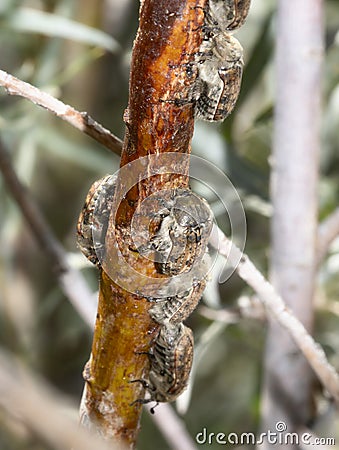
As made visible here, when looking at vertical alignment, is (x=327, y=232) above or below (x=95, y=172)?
above

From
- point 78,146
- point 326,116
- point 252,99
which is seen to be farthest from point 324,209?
point 252,99

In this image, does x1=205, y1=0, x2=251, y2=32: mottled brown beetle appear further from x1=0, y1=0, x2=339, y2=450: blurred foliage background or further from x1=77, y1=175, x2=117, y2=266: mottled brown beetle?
x1=0, y1=0, x2=339, y2=450: blurred foliage background

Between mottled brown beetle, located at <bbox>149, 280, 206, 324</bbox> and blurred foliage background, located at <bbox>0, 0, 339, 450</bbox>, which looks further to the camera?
blurred foliage background, located at <bbox>0, 0, 339, 450</bbox>

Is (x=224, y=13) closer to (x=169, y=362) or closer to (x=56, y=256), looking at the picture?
(x=169, y=362)

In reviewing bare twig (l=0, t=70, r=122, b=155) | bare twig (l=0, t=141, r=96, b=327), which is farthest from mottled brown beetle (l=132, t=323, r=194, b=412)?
bare twig (l=0, t=141, r=96, b=327)

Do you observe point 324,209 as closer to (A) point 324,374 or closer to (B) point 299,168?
(B) point 299,168

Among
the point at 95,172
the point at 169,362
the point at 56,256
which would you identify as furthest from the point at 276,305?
the point at 95,172
